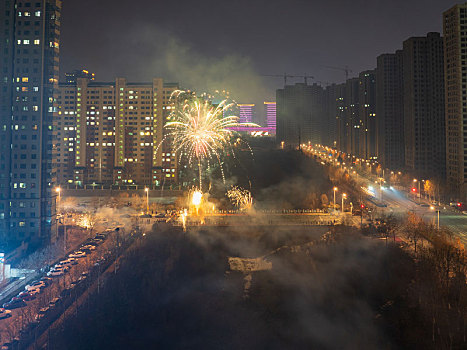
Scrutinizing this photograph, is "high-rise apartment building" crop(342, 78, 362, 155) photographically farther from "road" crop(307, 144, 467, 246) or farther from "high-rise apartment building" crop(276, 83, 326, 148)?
"road" crop(307, 144, 467, 246)

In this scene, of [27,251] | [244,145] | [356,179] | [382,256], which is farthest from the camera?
[244,145]

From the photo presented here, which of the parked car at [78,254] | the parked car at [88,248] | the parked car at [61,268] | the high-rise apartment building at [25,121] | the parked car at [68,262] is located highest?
the high-rise apartment building at [25,121]

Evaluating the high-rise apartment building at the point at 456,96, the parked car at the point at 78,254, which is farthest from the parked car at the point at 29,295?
the high-rise apartment building at the point at 456,96

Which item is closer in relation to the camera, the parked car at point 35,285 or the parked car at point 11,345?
the parked car at point 11,345

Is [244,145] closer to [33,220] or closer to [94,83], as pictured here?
[94,83]

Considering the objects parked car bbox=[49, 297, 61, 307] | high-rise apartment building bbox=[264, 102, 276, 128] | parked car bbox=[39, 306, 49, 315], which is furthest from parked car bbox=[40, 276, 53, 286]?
high-rise apartment building bbox=[264, 102, 276, 128]

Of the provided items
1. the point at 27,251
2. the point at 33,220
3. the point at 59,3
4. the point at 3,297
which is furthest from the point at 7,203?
the point at 59,3

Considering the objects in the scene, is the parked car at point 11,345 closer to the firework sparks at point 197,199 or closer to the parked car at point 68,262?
the parked car at point 68,262

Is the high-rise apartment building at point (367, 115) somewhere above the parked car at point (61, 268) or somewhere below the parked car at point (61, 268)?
above
